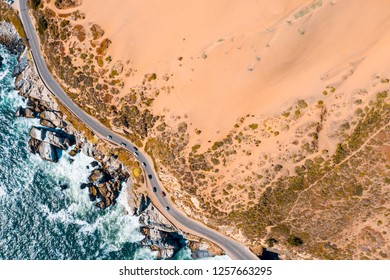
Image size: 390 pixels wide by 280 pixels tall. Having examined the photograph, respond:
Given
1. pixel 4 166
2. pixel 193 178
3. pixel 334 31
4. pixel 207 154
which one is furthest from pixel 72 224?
pixel 334 31

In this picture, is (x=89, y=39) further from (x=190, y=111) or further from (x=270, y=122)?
Result: (x=270, y=122)

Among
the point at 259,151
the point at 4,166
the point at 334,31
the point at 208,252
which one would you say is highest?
the point at 334,31

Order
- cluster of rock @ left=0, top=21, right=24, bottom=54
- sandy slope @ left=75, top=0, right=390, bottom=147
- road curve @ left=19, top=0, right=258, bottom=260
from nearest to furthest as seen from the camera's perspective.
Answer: sandy slope @ left=75, top=0, right=390, bottom=147
road curve @ left=19, top=0, right=258, bottom=260
cluster of rock @ left=0, top=21, right=24, bottom=54

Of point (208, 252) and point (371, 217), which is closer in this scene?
point (371, 217)

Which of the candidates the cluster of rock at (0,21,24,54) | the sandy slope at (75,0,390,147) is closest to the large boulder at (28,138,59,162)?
the cluster of rock at (0,21,24,54)

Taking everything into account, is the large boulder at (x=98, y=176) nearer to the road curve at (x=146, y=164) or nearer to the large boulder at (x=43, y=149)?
the road curve at (x=146, y=164)

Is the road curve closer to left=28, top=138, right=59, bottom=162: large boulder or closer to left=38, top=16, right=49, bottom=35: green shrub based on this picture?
left=38, top=16, right=49, bottom=35: green shrub
